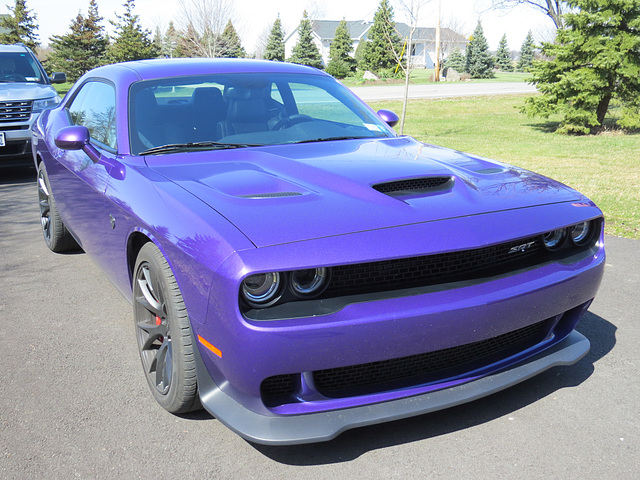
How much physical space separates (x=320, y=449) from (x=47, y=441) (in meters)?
1.15

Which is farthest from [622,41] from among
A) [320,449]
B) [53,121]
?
[320,449]

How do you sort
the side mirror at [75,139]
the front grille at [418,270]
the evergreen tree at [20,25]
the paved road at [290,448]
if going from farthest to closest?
the evergreen tree at [20,25] < the side mirror at [75,139] < the paved road at [290,448] < the front grille at [418,270]

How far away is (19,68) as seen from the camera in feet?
31.7

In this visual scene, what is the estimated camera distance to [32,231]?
603cm

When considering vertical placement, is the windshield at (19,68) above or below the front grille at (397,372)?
above

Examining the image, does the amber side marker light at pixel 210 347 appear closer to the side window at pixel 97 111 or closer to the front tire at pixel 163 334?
the front tire at pixel 163 334

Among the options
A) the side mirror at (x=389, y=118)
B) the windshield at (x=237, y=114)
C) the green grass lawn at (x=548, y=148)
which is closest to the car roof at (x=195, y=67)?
the windshield at (x=237, y=114)

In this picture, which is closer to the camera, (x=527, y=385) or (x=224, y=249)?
(x=224, y=249)

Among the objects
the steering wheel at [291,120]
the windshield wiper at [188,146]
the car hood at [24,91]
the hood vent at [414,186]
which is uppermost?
the steering wheel at [291,120]

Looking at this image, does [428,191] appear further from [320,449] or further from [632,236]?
[632,236]

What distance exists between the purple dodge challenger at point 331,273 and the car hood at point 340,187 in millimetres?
11

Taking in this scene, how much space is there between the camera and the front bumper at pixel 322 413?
7.00 ft

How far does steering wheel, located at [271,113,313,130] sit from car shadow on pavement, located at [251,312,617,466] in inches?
74.3

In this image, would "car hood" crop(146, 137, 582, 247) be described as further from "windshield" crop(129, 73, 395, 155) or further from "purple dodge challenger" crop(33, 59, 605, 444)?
"windshield" crop(129, 73, 395, 155)
